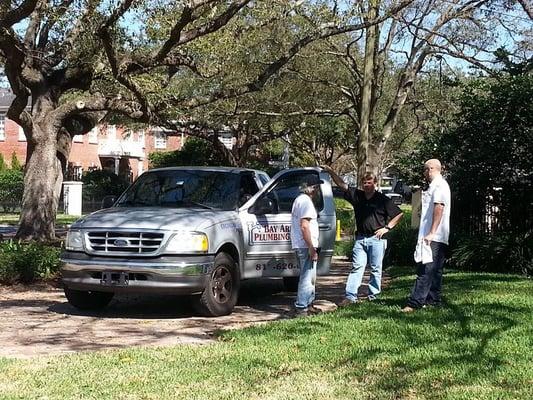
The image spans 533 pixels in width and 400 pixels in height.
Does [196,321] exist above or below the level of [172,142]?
below

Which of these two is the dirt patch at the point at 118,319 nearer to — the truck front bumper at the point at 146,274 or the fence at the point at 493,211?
the truck front bumper at the point at 146,274

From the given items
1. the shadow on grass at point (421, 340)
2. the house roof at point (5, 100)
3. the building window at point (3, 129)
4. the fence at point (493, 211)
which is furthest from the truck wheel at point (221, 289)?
the house roof at point (5, 100)

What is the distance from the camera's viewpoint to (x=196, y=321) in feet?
30.3

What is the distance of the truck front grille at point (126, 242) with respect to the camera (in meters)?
9.02

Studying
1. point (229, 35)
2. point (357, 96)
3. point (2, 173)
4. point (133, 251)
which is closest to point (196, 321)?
point (133, 251)

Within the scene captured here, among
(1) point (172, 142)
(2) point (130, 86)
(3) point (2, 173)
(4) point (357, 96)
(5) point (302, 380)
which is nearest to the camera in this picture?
(5) point (302, 380)

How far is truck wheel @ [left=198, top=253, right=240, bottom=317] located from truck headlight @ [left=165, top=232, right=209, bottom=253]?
15.1 inches

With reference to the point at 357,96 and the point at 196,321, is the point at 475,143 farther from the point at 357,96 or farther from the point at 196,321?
the point at 357,96

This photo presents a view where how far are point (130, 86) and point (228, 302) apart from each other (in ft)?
18.6

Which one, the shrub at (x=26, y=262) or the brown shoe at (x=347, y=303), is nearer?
the brown shoe at (x=347, y=303)

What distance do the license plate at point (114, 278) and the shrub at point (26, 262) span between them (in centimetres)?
379

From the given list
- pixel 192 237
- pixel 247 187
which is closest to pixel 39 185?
pixel 247 187

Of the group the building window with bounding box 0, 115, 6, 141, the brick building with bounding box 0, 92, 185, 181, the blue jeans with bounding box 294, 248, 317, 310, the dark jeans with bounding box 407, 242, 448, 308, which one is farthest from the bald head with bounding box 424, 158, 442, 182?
the building window with bounding box 0, 115, 6, 141

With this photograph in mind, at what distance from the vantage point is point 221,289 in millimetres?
9555
